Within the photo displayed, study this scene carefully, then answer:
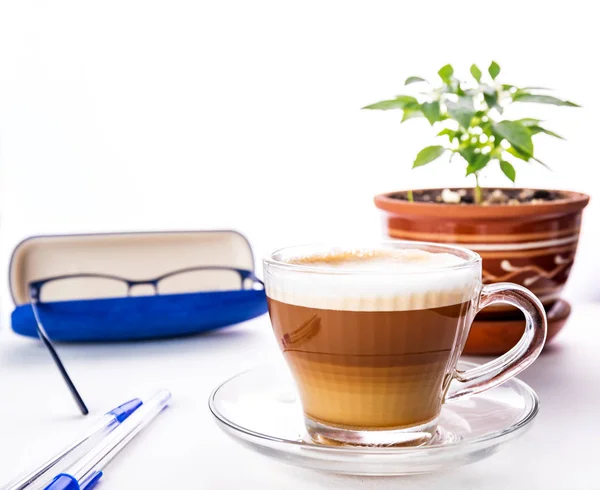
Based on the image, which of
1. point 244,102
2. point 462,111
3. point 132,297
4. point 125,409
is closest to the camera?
point 125,409

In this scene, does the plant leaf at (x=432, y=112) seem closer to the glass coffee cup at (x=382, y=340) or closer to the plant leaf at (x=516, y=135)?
the plant leaf at (x=516, y=135)

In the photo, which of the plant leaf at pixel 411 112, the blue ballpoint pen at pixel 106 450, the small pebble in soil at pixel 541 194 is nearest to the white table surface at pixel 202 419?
the blue ballpoint pen at pixel 106 450

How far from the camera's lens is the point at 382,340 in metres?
0.42

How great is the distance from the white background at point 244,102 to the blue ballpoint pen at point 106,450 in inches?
17.7

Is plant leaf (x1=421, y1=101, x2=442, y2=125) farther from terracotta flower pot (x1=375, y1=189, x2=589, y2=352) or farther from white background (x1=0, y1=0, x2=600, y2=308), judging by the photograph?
white background (x1=0, y1=0, x2=600, y2=308)

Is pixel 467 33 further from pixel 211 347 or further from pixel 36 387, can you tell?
pixel 36 387

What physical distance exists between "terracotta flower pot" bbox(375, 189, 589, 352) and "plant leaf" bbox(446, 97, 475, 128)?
0.25ft

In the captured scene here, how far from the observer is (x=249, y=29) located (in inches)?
36.6

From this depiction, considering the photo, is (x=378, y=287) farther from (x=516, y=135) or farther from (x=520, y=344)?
(x=516, y=135)

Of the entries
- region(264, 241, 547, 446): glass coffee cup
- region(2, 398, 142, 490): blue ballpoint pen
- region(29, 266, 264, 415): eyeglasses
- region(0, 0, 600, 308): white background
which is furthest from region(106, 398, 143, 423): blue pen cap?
region(0, 0, 600, 308): white background

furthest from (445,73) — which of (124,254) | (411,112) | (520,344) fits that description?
(124,254)

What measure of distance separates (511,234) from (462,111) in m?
0.12

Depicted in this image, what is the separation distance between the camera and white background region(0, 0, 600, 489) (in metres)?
0.92

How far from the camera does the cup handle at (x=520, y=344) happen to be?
46 cm
